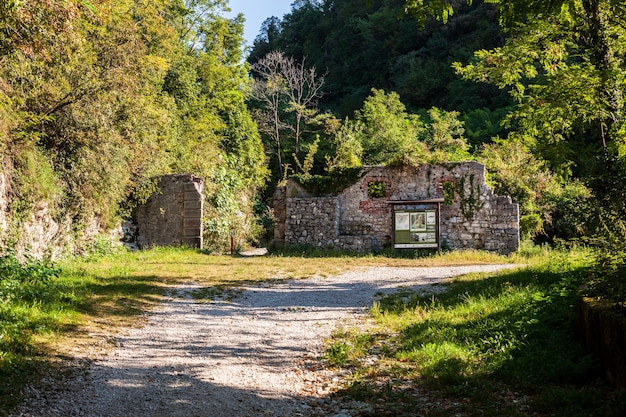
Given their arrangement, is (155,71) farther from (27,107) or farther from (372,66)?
(372,66)

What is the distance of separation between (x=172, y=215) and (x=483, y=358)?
14508mm

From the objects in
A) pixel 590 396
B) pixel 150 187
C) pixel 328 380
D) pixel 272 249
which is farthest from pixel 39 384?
pixel 272 249

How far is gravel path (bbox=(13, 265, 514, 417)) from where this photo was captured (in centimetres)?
448

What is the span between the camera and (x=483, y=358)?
5.62 meters

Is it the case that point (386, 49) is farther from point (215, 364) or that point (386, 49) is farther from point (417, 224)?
point (215, 364)

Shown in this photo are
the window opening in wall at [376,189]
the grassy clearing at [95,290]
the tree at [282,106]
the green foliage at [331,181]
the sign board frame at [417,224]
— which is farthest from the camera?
the tree at [282,106]

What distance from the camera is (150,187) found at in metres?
17.8

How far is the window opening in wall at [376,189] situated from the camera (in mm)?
19297

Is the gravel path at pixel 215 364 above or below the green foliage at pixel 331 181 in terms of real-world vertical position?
below

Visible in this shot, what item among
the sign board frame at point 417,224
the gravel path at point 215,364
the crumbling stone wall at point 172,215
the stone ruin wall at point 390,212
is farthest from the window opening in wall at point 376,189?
the gravel path at point 215,364

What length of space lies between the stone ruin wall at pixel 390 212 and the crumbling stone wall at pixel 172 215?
3534 millimetres

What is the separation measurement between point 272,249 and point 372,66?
27.4m

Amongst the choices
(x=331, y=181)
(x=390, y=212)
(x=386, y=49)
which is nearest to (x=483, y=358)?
(x=390, y=212)

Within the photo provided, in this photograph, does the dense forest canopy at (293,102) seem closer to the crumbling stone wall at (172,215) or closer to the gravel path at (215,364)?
the crumbling stone wall at (172,215)
